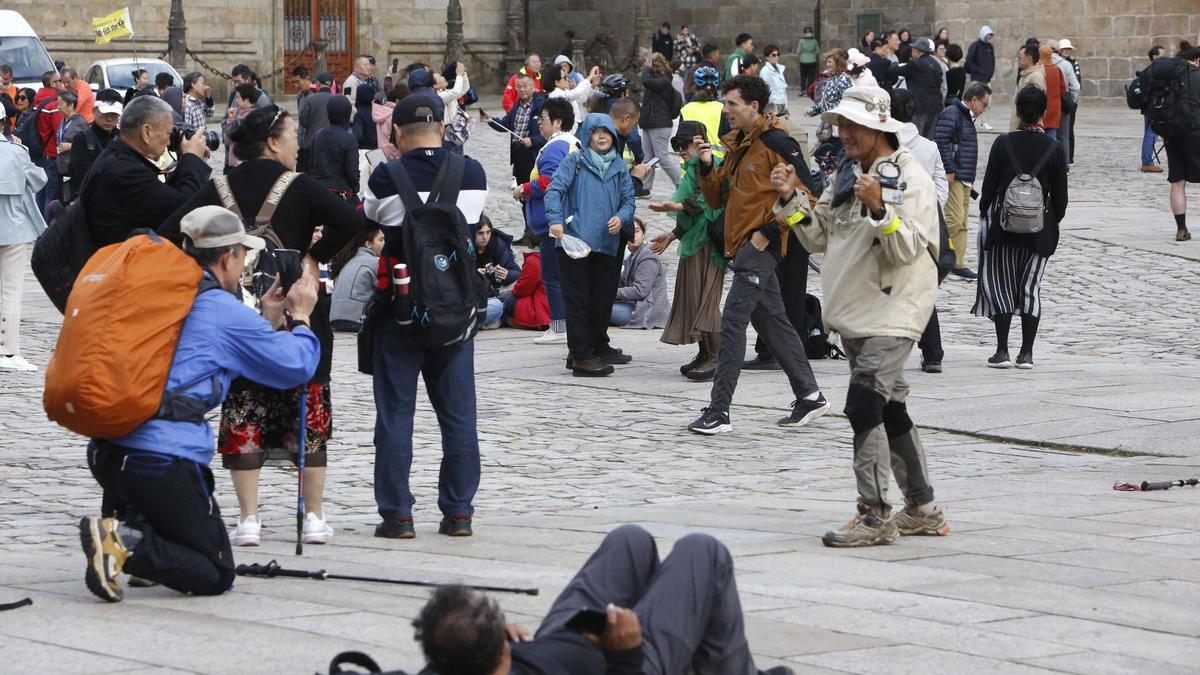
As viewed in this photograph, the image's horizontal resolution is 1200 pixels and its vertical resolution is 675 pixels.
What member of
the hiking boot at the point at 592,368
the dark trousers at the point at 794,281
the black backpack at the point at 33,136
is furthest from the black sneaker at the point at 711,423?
the black backpack at the point at 33,136

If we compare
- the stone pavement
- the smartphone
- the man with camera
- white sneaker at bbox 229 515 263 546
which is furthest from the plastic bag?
the smartphone

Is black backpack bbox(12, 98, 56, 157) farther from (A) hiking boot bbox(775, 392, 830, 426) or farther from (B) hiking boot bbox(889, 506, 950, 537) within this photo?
(B) hiking boot bbox(889, 506, 950, 537)

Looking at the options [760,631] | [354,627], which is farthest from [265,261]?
[760,631]

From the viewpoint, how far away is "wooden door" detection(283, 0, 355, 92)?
44.2m

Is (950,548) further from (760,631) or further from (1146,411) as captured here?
(1146,411)

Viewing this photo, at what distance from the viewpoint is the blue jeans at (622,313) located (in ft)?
49.6

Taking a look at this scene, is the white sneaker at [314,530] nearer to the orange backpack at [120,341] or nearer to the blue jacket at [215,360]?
the blue jacket at [215,360]

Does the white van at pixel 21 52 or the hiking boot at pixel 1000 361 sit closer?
the hiking boot at pixel 1000 361

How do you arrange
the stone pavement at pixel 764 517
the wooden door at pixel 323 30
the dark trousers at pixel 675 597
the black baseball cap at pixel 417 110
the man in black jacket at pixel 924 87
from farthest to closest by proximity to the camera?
the wooden door at pixel 323 30 → the man in black jacket at pixel 924 87 → the black baseball cap at pixel 417 110 → the stone pavement at pixel 764 517 → the dark trousers at pixel 675 597

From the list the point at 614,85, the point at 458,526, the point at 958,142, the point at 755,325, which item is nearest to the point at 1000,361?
the point at 755,325

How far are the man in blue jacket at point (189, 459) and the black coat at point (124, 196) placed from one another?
89.3 inches

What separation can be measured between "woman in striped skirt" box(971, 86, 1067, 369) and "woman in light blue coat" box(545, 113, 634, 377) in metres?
2.32

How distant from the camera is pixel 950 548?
24.4 feet

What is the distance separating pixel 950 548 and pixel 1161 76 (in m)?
13.6
